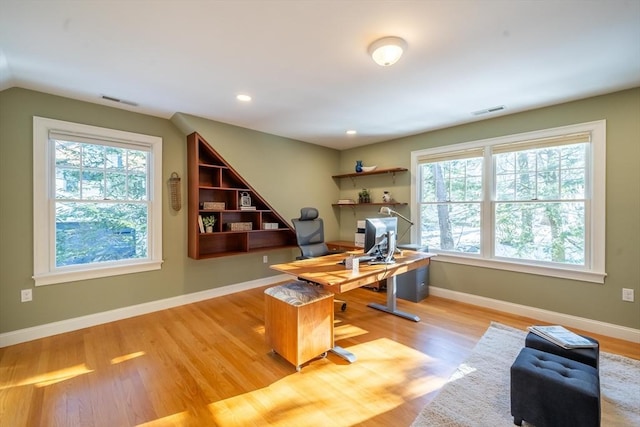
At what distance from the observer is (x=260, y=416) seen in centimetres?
173

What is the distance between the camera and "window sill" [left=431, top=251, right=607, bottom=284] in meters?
2.92

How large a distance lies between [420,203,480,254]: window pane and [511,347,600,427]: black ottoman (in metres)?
2.25

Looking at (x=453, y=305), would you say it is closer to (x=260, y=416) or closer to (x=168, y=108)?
(x=260, y=416)

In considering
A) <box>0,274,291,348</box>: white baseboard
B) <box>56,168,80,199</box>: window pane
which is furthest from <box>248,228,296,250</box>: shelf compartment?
<box>56,168,80,199</box>: window pane

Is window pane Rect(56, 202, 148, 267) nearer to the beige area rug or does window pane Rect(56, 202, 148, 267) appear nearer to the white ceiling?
the white ceiling

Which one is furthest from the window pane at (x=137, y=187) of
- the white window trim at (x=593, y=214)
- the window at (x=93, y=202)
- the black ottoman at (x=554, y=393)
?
the white window trim at (x=593, y=214)

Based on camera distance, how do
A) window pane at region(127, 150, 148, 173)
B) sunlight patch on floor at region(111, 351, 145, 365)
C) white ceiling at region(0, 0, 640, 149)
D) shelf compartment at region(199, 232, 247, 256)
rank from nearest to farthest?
1. white ceiling at region(0, 0, 640, 149)
2. sunlight patch on floor at region(111, 351, 145, 365)
3. window pane at region(127, 150, 148, 173)
4. shelf compartment at region(199, 232, 247, 256)

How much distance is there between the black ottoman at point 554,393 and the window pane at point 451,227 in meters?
2.25

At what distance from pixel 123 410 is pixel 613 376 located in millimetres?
3574

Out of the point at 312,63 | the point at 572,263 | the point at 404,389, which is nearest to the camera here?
the point at 404,389

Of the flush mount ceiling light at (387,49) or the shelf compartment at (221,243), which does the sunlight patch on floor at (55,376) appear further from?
the flush mount ceiling light at (387,49)

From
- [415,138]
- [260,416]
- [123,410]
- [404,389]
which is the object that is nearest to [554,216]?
[415,138]

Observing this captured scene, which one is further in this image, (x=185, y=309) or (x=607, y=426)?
(x=185, y=309)

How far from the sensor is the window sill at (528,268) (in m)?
2.92
